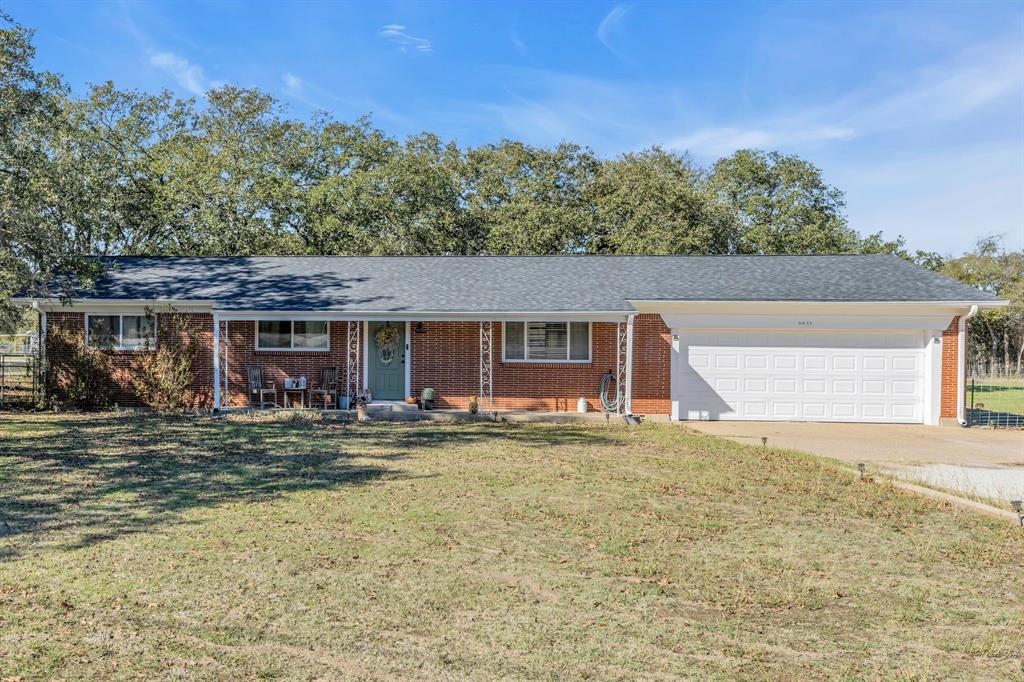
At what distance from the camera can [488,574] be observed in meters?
5.58

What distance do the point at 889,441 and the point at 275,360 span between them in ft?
47.1

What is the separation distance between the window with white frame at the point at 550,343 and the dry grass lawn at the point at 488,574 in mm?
7222

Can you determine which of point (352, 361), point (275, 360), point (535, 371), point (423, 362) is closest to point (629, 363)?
point (535, 371)

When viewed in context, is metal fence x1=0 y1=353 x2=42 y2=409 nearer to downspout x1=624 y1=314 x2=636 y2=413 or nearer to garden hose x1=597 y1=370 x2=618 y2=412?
garden hose x1=597 y1=370 x2=618 y2=412

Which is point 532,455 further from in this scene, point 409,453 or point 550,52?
point 550,52

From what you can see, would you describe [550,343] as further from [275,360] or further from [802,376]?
[275,360]

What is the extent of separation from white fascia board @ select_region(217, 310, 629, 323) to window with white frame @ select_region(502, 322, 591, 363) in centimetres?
78

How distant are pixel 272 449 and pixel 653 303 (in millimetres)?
9648

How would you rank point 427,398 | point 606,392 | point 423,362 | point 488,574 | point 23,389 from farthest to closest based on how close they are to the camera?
point 23,389 → point 423,362 → point 606,392 → point 427,398 → point 488,574

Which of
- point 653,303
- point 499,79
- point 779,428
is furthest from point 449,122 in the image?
point 779,428

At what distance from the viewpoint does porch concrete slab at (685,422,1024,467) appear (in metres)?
12.0

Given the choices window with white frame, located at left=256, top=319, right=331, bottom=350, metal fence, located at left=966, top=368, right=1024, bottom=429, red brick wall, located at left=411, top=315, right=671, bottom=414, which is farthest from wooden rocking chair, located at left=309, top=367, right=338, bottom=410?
metal fence, located at left=966, top=368, right=1024, bottom=429

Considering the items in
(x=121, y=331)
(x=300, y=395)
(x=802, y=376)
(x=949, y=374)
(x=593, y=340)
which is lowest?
(x=300, y=395)

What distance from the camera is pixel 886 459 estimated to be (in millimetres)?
11711
